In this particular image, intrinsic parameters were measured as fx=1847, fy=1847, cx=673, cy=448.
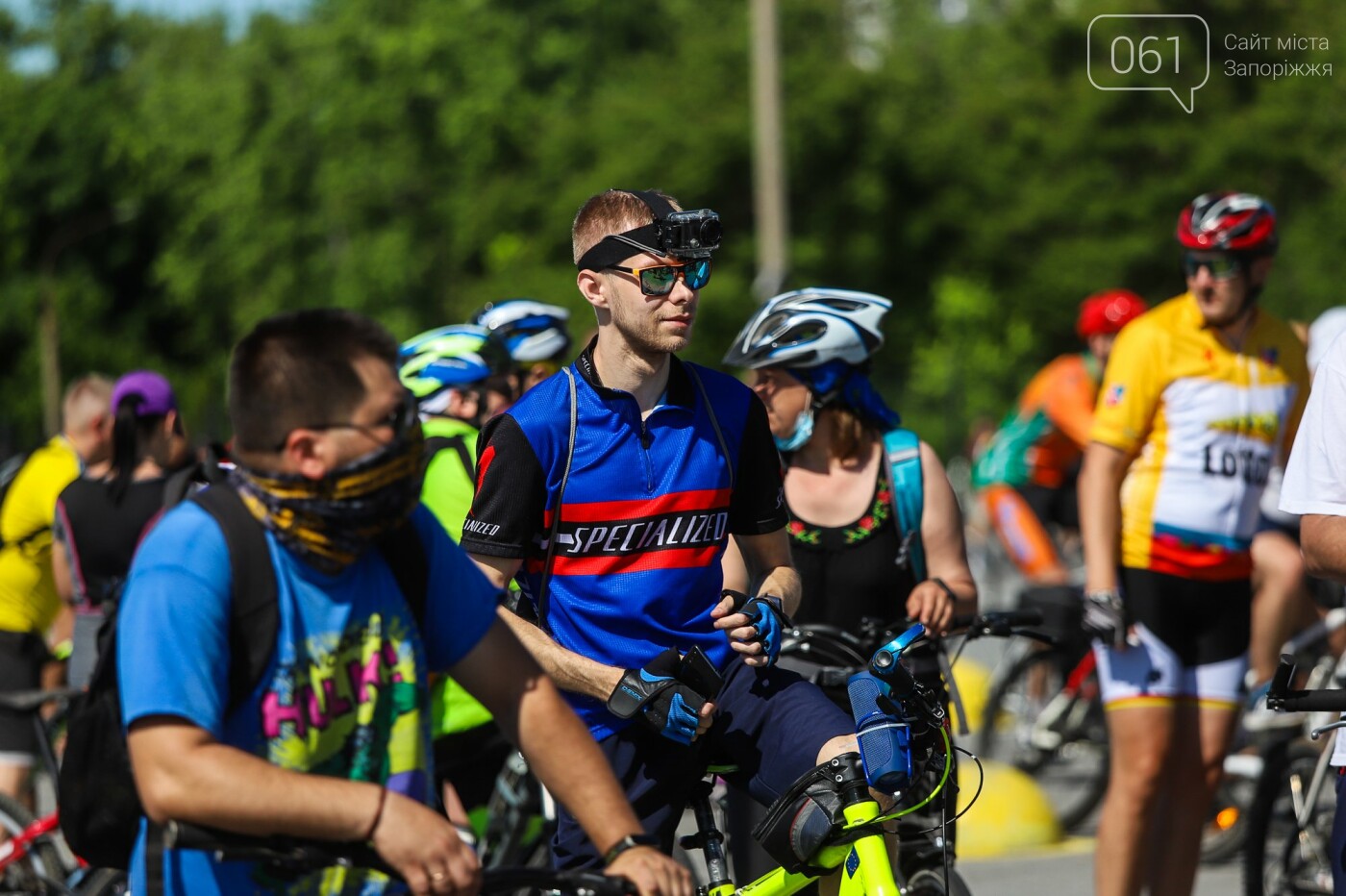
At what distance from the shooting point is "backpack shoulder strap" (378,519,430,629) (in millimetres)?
2861

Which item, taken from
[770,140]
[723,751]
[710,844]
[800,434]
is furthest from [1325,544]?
[770,140]

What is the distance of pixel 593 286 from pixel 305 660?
1649 millimetres

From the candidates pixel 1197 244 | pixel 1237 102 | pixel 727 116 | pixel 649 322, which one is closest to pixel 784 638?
pixel 649 322

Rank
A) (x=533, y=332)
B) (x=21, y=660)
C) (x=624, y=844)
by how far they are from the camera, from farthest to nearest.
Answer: (x=21, y=660) < (x=533, y=332) < (x=624, y=844)

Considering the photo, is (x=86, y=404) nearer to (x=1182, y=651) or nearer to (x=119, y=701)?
(x=1182, y=651)

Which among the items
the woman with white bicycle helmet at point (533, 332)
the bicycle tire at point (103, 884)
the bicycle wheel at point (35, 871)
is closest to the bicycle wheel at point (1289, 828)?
the woman with white bicycle helmet at point (533, 332)

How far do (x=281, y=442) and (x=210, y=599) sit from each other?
251mm

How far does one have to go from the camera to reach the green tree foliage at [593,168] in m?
35.4

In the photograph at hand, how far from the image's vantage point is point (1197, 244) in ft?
19.4

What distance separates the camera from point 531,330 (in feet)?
23.3

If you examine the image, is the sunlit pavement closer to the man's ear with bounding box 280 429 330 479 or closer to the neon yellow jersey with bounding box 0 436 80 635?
the neon yellow jersey with bounding box 0 436 80 635

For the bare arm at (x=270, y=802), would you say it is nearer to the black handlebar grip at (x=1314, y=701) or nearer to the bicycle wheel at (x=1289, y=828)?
the black handlebar grip at (x=1314, y=701)

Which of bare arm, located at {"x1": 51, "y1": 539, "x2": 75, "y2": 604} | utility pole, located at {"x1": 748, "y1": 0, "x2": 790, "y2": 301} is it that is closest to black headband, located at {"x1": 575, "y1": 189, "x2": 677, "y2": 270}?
bare arm, located at {"x1": 51, "y1": 539, "x2": 75, "y2": 604}

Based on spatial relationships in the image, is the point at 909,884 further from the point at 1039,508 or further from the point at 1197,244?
the point at 1039,508
